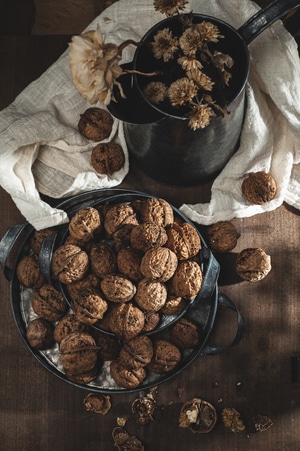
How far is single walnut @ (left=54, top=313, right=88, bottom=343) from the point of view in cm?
101

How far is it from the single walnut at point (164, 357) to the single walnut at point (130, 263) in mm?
113

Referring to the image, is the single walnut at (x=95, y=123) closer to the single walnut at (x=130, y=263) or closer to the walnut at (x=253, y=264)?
the single walnut at (x=130, y=263)

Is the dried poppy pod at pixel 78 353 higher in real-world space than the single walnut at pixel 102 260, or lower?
lower

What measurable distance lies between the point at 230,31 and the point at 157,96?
14cm

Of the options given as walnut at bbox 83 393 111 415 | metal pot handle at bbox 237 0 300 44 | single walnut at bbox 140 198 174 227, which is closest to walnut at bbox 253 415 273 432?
walnut at bbox 83 393 111 415

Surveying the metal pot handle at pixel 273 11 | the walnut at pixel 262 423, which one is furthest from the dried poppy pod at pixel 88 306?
the metal pot handle at pixel 273 11

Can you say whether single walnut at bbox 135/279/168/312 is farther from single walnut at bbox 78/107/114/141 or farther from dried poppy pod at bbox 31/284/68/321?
single walnut at bbox 78/107/114/141

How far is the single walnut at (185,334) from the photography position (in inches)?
39.4

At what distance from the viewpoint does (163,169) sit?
1.03 metres

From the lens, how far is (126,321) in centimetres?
96

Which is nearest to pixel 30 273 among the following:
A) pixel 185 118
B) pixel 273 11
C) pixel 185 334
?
pixel 185 334

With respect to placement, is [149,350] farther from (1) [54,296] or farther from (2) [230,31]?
(2) [230,31]

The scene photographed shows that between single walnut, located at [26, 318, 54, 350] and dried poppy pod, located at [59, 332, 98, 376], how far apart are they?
4cm

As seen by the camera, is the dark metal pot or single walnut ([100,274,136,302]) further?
single walnut ([100,274,136,302])
